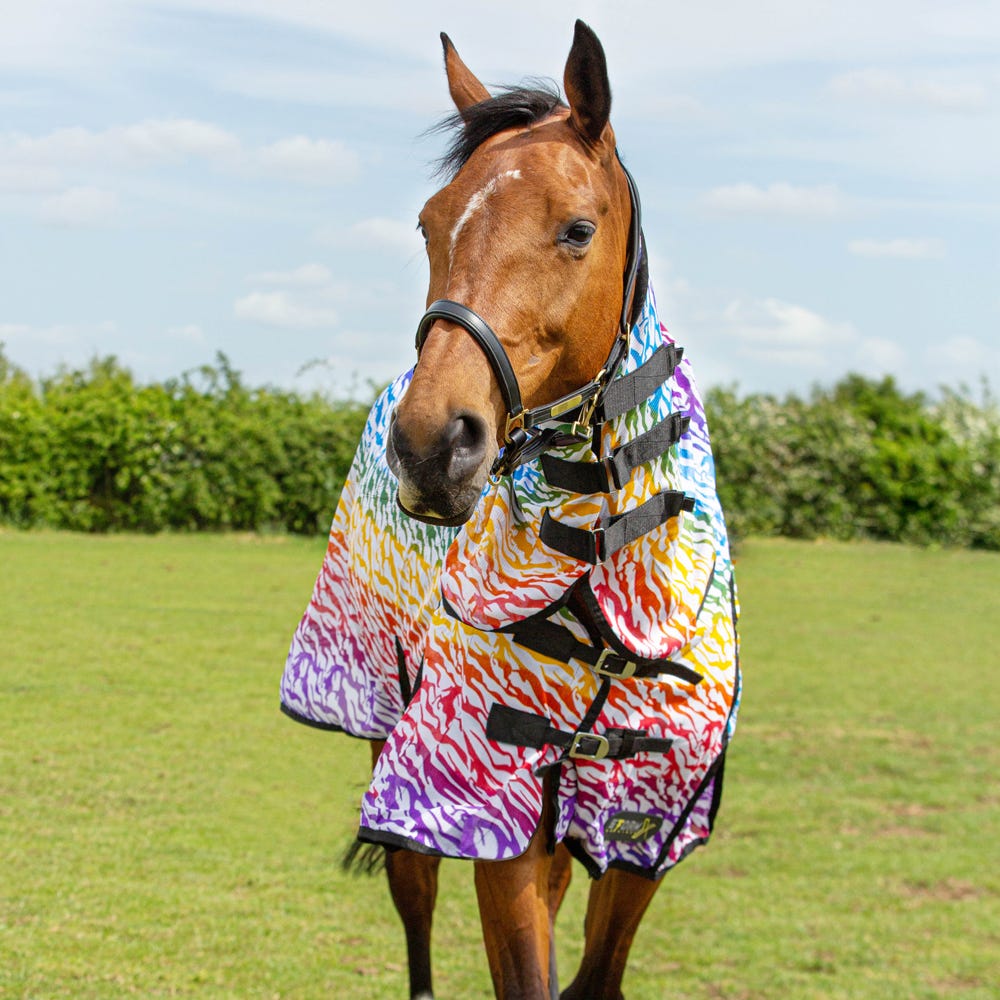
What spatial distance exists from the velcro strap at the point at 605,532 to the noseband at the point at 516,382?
8.4 inches

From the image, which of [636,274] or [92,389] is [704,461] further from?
[92,389]

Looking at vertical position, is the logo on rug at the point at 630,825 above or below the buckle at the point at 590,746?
below

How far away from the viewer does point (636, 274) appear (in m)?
2.56

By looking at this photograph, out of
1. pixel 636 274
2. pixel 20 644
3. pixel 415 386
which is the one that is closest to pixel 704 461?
pixel 636 274

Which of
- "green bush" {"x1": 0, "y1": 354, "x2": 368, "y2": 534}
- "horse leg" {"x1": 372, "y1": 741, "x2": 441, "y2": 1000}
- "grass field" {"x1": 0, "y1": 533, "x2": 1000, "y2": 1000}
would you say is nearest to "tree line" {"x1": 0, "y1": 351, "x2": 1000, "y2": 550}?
"green bush" {"x1": 0, "y1": 354, "x2": 368, "y2": 534}

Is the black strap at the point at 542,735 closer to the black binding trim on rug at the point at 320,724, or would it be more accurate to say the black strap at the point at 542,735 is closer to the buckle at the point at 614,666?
the buckle at the point at 614,666

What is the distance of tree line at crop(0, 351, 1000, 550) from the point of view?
58.5ft

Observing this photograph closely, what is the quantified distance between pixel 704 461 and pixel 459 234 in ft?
2.86

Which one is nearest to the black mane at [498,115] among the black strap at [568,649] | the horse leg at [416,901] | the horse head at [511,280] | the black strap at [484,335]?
the horse head at [511,280]

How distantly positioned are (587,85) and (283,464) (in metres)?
15.9

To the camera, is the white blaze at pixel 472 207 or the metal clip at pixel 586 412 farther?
the metal clip at pixel 586 412

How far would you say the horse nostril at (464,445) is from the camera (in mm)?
2029

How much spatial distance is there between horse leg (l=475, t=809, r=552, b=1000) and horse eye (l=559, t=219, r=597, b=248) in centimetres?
134

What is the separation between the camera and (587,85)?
240 centimetres
